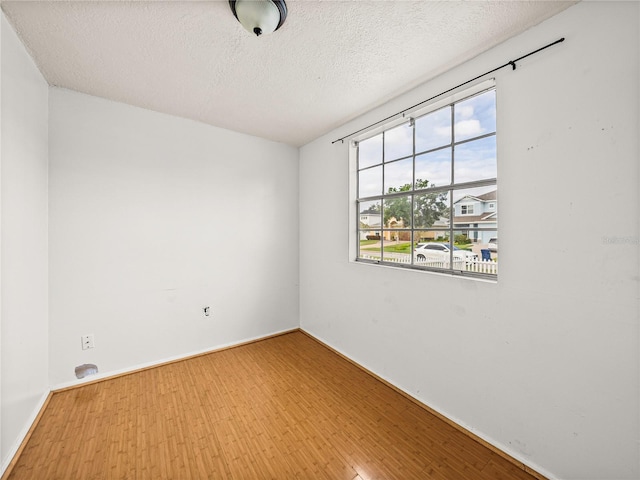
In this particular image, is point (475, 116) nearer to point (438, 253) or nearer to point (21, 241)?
point (438, 253)

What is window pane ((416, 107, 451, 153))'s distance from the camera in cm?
206

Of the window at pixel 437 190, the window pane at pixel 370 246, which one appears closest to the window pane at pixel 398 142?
the window at pixel 437 190

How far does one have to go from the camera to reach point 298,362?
2795 mm

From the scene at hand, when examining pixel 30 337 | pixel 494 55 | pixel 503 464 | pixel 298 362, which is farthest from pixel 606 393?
pixel 30 337

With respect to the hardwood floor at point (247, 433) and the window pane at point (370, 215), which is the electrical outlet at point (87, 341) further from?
the window pane at point (370, 215)

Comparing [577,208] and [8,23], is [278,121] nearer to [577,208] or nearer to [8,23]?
[8,23]

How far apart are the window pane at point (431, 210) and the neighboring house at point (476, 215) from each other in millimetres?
81

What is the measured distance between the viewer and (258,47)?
5.65 ft

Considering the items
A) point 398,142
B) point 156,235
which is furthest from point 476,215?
point 156,235

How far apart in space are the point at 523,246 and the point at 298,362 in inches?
89.6

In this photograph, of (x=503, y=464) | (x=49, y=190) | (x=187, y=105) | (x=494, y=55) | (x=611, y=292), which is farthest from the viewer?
(x=187, y=105)

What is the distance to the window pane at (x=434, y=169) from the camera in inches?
80.9

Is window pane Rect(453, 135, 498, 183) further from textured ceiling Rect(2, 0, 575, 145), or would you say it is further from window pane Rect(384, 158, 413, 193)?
textured ceiling Rect(2, 0, 575, 145)

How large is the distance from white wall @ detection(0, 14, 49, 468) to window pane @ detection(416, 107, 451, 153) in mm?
2752
